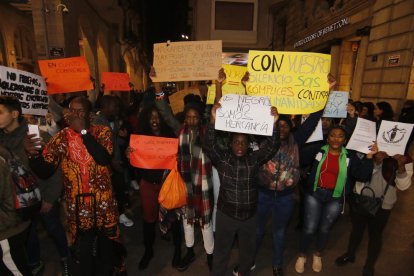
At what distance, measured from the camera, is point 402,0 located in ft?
23.8

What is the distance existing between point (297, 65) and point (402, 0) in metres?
6.80

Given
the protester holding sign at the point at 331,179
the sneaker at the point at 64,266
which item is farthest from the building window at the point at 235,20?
the sneaker at the point at 64,266

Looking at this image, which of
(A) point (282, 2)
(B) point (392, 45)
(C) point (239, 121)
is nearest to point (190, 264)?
(C) point (239, 121)

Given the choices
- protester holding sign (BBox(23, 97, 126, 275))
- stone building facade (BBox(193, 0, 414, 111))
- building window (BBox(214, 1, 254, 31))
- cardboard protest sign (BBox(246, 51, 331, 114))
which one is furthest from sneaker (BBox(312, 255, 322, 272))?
building window (BBox(214, 1, 254, 31))

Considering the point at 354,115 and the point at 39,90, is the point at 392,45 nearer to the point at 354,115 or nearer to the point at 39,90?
the point at 354,115

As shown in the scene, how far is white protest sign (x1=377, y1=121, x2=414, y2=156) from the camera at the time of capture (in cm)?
276

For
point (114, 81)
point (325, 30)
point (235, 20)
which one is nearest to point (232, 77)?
point (114, 81)

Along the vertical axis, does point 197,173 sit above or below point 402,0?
below

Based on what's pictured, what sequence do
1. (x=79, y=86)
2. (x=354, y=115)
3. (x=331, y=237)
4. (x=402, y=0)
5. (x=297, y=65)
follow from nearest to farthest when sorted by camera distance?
(x=297, y=65) < (x=79, y=86) < (x=331, y=237) < (x=354, y=115) < (x=402, y=0)

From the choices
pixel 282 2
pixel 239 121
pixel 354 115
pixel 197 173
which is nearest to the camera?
pixel 239 121

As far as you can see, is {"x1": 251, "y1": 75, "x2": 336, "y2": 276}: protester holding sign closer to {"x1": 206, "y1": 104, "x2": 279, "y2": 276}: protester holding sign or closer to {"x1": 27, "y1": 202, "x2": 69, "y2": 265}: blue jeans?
{"x1": 206, "y1": 104, "x2": 279, "y2": 276}: protester holding sign

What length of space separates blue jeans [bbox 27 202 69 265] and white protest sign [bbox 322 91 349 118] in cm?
393

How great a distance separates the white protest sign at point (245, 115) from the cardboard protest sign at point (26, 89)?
2329 mm

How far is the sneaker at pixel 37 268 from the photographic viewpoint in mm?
3210
